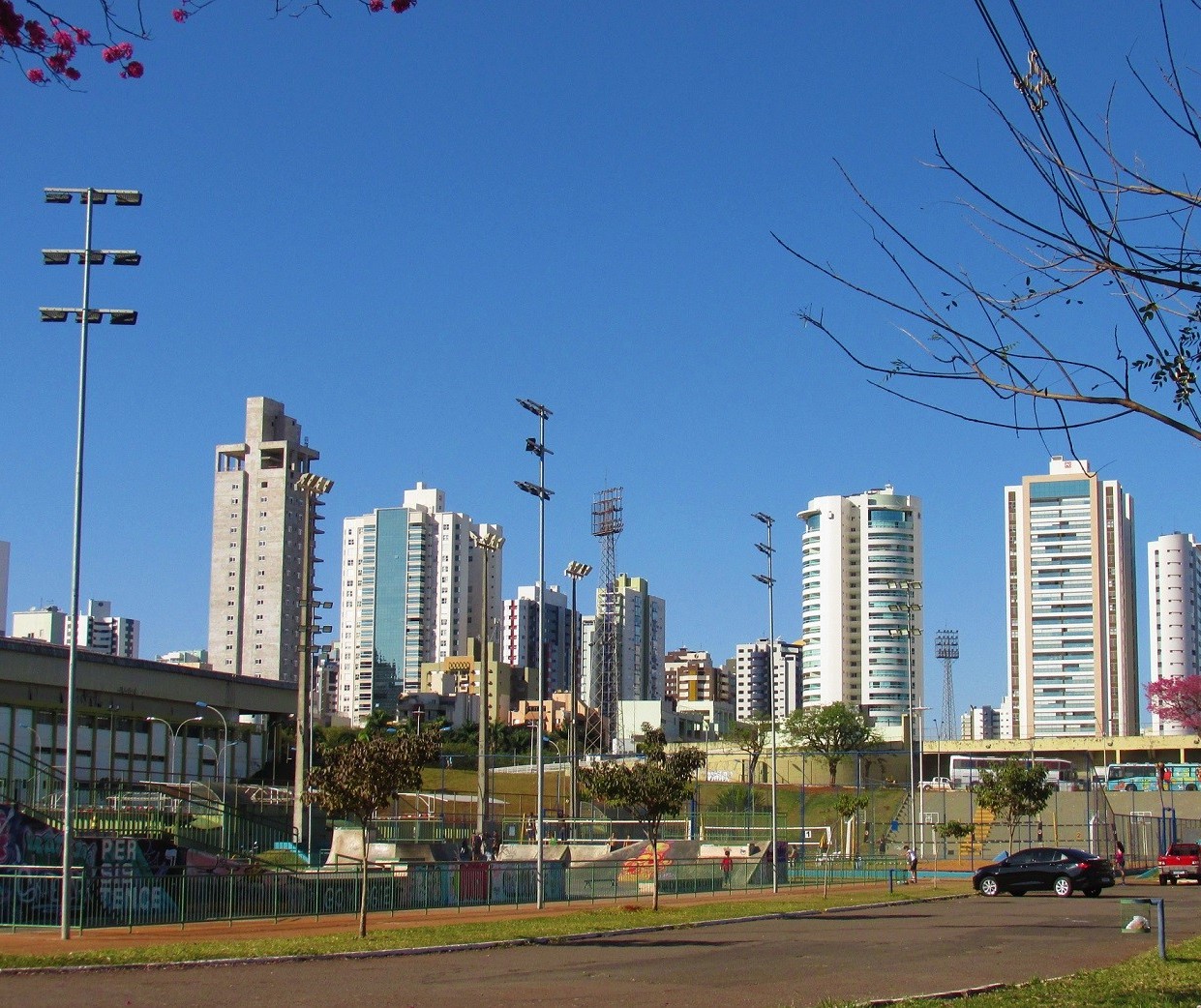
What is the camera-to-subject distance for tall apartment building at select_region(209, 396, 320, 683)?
160500 mm

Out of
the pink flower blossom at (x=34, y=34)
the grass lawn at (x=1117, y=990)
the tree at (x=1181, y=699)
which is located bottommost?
the grass lawn at (x=1117, y=990)

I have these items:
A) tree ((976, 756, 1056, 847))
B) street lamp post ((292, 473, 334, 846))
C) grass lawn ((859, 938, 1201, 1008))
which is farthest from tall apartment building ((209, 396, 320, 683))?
grass lawn ((859, 938, 1201, 1008))

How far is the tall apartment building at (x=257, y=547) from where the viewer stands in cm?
16050

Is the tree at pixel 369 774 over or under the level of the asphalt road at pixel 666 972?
over

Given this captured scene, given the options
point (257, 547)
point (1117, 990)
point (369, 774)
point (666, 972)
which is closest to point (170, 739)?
point (369, 774)

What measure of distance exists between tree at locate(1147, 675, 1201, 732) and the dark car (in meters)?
66.0

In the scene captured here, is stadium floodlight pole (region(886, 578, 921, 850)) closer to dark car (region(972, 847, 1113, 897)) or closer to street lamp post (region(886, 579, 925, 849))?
street lamp post (region(886, 579, 925, 849))

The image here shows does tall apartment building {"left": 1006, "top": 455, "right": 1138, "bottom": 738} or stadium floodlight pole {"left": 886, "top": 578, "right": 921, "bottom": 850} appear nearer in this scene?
stadium floodlight pole {"left": 886, "top": 578, "right": 921, "bottom": 850}

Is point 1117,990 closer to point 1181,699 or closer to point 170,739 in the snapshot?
point 170,739

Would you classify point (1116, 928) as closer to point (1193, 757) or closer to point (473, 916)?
point (473, 916)

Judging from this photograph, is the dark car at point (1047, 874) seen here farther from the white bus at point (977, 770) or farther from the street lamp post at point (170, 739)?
the white bus at point (977, 770)

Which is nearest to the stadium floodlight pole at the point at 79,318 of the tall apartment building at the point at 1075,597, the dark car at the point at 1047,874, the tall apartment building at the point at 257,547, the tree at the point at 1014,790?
the dark car at the point at 1047,874

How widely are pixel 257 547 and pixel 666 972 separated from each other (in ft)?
487

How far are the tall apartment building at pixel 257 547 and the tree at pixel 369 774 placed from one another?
5284 inches
